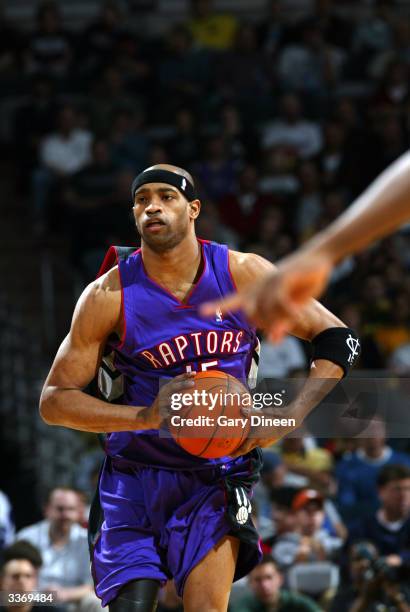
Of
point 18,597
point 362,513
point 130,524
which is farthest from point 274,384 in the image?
point 362,513

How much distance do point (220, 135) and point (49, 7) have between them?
122 inches

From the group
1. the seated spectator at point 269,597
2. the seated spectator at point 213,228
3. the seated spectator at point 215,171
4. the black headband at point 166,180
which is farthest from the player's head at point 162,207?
the seated spectator at point 215,171

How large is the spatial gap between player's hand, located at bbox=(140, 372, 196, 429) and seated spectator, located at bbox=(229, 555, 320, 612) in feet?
9.31

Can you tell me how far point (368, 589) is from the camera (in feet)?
23.7

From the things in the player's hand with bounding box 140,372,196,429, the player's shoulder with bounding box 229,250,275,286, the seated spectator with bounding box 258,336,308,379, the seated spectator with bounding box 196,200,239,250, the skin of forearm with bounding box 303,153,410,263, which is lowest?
the skin of forearm with bounding box 303,153,410,263

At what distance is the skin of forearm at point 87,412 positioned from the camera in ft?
15.4

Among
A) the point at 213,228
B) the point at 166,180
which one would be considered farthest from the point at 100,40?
the point at 166,180

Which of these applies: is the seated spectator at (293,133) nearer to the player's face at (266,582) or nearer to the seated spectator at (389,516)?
the seated spectator at (389,516)

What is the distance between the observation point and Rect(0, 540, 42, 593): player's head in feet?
23.6

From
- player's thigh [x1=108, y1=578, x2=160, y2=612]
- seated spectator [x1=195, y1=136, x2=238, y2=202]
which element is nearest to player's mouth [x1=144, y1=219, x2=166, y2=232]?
player's thigh [x1=108, y1=578, x2=160, y2=612]

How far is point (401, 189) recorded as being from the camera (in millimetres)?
2139

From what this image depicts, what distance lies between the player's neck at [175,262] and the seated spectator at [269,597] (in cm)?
282

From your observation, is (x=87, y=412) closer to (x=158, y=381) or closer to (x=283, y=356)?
(x=158, y=381)

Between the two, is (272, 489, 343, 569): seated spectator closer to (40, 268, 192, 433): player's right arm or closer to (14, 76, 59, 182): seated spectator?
(40, 268, 192, 433): player's right arm
